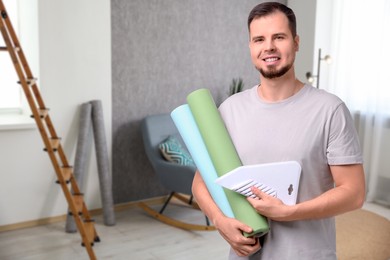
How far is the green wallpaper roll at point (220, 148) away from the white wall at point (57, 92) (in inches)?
94.8

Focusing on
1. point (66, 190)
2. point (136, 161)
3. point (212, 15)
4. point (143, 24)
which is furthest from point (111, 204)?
point (212, 15)

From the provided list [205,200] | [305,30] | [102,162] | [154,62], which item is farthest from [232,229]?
[305,30]

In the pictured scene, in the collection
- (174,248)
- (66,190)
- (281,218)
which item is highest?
(281,218)

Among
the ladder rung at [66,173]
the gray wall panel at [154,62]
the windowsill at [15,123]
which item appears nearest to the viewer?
the ladder rung at [66,173]

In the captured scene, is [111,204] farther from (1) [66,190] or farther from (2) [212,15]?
(2) [212,15]

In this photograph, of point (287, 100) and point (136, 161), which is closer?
point (287, 100)

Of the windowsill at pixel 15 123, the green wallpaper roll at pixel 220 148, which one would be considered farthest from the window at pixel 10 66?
the green wallpaper roll at pixel 220 148

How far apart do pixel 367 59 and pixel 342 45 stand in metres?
0.32

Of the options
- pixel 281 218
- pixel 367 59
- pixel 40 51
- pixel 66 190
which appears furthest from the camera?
pixel 367 59

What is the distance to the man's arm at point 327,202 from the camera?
929 mm

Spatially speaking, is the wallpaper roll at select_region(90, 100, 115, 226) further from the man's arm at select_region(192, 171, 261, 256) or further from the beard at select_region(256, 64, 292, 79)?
the beard at select_region(256, 64, 292, 79)

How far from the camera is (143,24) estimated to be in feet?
11.6

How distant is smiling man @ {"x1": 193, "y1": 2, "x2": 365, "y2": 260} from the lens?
94 centimetres

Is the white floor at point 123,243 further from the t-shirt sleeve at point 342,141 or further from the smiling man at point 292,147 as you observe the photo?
the t-shirt sleeve at point 342,141
